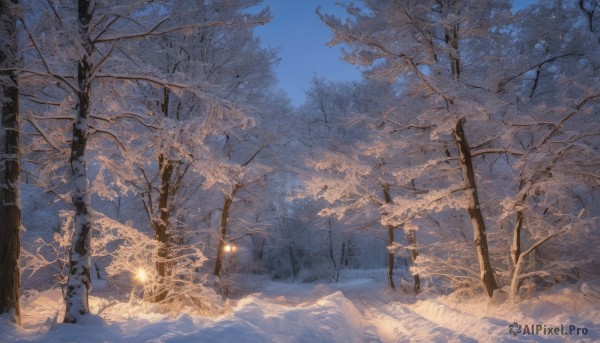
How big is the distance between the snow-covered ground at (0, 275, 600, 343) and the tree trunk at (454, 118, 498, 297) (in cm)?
51

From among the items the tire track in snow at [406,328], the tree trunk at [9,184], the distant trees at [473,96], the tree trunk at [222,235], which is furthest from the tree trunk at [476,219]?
the tree trunk at [9,184]

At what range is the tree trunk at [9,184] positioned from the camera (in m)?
5.61

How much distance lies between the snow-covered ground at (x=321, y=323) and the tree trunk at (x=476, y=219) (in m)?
0.51

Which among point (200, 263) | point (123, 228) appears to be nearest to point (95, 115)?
point (123, 228)

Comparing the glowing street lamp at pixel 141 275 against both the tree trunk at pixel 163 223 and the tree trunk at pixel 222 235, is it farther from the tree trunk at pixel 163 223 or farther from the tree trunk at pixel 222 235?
the tree trunk at pixel 222 235

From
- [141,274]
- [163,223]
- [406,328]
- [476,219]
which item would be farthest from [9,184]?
[476,219]

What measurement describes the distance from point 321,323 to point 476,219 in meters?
4.65

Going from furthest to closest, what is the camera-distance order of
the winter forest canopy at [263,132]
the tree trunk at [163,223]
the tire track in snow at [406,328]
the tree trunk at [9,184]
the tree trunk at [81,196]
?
the tree trunk at [163,223] < the tire track in snow at [406,328] < the winter forest canopy at [263,132] < the tree trunk at [9,184] < the tree trunk at [81,196]

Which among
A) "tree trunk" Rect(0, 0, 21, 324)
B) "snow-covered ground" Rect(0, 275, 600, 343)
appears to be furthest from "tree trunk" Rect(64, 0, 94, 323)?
"tree trunk" Rect(0, 0, 21, 324)

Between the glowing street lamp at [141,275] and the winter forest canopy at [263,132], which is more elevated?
the winter forest canopy at [263,132]

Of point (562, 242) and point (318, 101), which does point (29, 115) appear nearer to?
point (562, 242)

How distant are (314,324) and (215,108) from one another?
4589mm

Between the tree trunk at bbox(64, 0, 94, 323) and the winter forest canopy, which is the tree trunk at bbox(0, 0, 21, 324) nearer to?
the winter forest canopy

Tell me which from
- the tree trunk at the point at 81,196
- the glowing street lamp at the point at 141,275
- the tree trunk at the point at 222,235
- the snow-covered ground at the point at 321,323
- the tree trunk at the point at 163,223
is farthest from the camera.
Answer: the tree trunk at the point at 222,235
